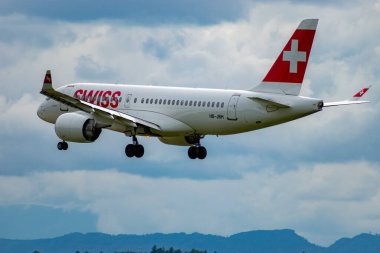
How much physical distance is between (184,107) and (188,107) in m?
0.46

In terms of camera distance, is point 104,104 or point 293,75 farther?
point 104,104

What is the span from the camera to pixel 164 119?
111812 mm

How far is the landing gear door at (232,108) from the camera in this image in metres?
106

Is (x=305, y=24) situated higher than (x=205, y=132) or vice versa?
(x=305, y=24)

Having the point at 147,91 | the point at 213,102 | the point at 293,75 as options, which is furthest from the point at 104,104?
the point at 293,75

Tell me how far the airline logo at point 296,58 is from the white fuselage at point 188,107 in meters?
1.73

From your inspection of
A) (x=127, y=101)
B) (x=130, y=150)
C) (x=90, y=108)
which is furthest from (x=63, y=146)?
(x=90, y=108)

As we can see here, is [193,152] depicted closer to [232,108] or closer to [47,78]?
[232,108]

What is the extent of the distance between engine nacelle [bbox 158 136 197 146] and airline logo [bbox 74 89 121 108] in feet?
18.3

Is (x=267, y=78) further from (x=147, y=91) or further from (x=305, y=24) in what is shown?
(x=147, y=91)

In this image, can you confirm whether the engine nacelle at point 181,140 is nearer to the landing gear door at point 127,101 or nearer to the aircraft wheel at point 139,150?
the aircraft wheel at point 139,150

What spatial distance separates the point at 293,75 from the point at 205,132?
949 centimetres

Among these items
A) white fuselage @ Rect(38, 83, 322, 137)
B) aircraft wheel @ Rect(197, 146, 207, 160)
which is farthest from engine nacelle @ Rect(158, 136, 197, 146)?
white fuselage @ Rect(38, 83, 322, 137)

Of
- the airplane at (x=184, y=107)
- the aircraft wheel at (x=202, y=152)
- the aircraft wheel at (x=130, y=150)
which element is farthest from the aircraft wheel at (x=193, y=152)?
the aircraft wheel at (x=130, y=150)
